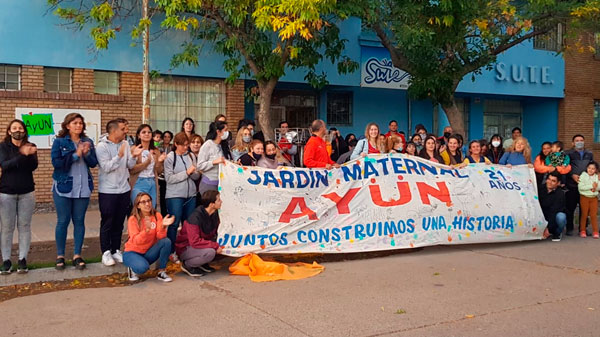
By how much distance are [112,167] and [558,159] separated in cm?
731

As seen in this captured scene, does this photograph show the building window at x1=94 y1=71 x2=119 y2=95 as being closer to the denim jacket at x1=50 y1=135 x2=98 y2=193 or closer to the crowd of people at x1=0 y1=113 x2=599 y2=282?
the crowd of people at x1=0 y1=113 x2=599 y2=282

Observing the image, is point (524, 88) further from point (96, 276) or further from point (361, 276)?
point (96, 276)

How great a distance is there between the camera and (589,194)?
32.6 ft

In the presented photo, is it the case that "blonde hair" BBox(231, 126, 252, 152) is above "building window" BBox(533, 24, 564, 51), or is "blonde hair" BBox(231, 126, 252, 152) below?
below

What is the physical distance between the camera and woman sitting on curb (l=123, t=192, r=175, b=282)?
6480 mm

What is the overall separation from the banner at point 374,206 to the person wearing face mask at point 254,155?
0.31m

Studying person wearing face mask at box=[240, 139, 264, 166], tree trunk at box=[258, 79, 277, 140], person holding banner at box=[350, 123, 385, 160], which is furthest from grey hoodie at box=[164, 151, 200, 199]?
tree trunk at box=[258, 79, 277, 140]

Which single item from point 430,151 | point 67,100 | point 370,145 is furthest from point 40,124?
point 430,151

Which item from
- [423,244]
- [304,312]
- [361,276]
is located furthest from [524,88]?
[304,312]

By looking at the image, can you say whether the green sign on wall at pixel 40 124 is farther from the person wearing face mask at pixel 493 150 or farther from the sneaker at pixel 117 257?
the person wearing face mask at pixel 493 150

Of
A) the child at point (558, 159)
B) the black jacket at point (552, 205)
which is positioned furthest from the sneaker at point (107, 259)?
the child at point (558, 159)

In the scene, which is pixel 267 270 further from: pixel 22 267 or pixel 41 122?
pixel 41 122

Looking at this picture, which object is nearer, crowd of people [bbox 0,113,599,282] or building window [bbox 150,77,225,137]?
crowd of people [bbox 0,113,599,282]

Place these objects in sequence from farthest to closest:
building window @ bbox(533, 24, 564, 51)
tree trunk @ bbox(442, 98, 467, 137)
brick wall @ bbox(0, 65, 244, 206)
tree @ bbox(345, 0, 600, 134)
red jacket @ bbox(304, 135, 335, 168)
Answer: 1. building window @ bbox(533, 24, 564, 51)
2. tree trunk @ bbox(442, 98, 467, 137)
3. brick wall @ bbox(0, 65, 244, 206)
4. tree @ bbox(345, 0, 600, 134)
5. red jacket @ bbox(304, 135, 335, 168)
